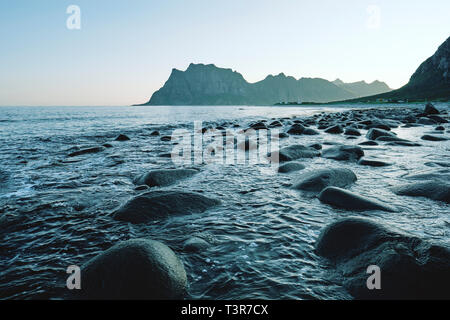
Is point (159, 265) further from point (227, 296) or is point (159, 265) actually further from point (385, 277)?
point (385, 277)

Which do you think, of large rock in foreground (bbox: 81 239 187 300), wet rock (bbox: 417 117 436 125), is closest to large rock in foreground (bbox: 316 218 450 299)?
large rock in foreground (bbox: 81 239 187 300)

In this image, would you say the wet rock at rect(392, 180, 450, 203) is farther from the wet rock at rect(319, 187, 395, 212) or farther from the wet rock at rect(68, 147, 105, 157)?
the wet rock at rect(68, 147, 105, 157)

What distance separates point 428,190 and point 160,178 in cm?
619

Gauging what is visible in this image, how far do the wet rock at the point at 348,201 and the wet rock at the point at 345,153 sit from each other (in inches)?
184

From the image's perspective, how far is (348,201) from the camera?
5316 mm

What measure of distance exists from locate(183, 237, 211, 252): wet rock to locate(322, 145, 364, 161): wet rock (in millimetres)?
7335

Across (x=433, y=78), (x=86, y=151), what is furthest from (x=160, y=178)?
(x=433, y=78)

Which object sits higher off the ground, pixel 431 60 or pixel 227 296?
pixel 431 60

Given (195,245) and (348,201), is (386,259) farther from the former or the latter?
(195,245)

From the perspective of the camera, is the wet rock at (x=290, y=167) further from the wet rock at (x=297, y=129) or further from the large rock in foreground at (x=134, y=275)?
the wet rock at (x=297, y=129)

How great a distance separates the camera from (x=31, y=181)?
7.80m

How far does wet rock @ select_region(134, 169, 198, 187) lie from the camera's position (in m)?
7.27

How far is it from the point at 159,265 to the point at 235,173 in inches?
215
